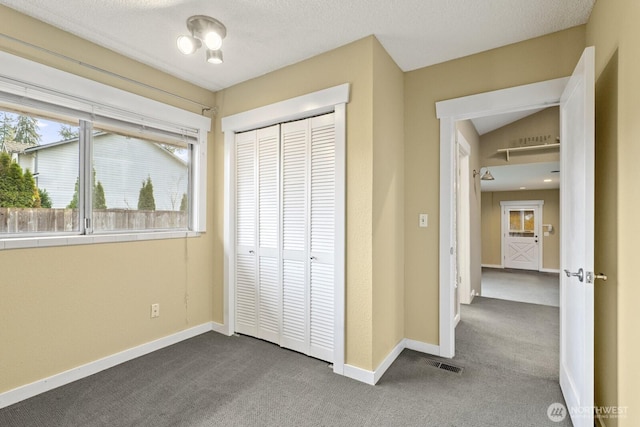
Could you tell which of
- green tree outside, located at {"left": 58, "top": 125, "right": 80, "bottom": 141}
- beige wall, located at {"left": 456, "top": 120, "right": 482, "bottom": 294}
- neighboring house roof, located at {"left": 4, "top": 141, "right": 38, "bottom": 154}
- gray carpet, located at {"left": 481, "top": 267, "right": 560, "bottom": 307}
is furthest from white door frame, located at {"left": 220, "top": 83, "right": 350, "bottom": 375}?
gray carpet, located at {"left": 481, "top": 267, "right": 560, "bottom": 307}

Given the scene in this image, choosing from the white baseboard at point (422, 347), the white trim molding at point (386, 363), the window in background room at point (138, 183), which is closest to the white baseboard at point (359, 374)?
the white trim molding at point (386, 363)

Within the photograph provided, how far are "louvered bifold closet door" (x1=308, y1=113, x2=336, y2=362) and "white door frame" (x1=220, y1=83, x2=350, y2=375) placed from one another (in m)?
0.10

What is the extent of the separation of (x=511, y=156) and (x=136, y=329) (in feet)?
17.2

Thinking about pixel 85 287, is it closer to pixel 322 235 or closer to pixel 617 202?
pixel 322 235

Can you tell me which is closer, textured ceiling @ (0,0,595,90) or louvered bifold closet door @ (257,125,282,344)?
textured ceiling @ (0,0,595,90)

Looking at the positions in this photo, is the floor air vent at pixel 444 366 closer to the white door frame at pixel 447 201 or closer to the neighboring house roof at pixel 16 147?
the white door frame at pixel 447 201

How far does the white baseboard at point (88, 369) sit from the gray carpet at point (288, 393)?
0.18 ft

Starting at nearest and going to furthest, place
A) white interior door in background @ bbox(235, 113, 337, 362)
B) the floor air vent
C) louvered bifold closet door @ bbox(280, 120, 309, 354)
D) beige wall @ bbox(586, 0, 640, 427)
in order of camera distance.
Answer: beige wall @ bbox(586, 0, 640, 427), the floor air vent, white interior door in background @ bbox(235, 113, 337, 362), louvered bifold closet door @ bbox(280, 120, 309, 354)

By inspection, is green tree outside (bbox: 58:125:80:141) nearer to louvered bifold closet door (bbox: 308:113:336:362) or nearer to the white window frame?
the white window frame

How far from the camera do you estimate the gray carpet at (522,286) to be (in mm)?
4891

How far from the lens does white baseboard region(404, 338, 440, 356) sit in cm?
273

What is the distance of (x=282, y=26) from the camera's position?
218cm

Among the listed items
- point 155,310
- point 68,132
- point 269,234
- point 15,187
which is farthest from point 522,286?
point 15,187

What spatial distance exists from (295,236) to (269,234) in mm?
313
